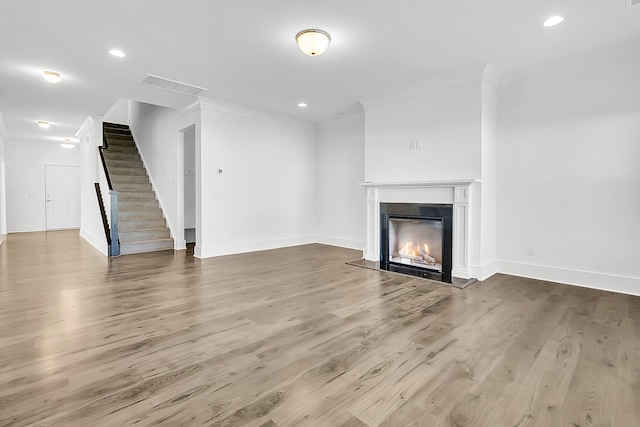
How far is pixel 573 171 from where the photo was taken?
3.89 m

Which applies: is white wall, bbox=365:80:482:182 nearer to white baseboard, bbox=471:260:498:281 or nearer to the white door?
white baseboard, bbox=471:260:498:281

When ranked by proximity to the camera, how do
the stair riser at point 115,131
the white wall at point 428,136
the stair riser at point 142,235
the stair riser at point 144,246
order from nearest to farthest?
1. the white wall at point 428,136
2. the stair riser at point 144,246
3. the stair riser at point 142,235
4. the stair riser at point 115,131

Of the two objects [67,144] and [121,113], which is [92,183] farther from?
[67,144]

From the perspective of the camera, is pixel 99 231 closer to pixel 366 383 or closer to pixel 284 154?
pixel 284 154

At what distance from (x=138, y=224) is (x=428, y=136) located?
→ 592cm

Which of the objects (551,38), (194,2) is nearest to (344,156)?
(551,38)

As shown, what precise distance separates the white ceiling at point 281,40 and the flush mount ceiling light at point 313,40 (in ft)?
0.21

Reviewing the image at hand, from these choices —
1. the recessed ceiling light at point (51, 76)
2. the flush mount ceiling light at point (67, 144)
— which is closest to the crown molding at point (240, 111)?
the recessed ceiling light at point (51, 76)

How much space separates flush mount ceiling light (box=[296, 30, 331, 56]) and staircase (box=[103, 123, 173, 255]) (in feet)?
16.4

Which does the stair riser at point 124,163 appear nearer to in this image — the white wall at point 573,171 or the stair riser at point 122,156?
the stair riser at point 122,156

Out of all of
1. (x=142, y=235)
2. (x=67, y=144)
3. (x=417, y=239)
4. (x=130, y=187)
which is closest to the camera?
(x=417, y=239)

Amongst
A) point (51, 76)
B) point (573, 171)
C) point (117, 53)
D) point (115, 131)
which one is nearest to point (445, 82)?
point (573, 171)

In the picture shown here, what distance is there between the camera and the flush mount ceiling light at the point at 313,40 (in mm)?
3154

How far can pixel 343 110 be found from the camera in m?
6.16
